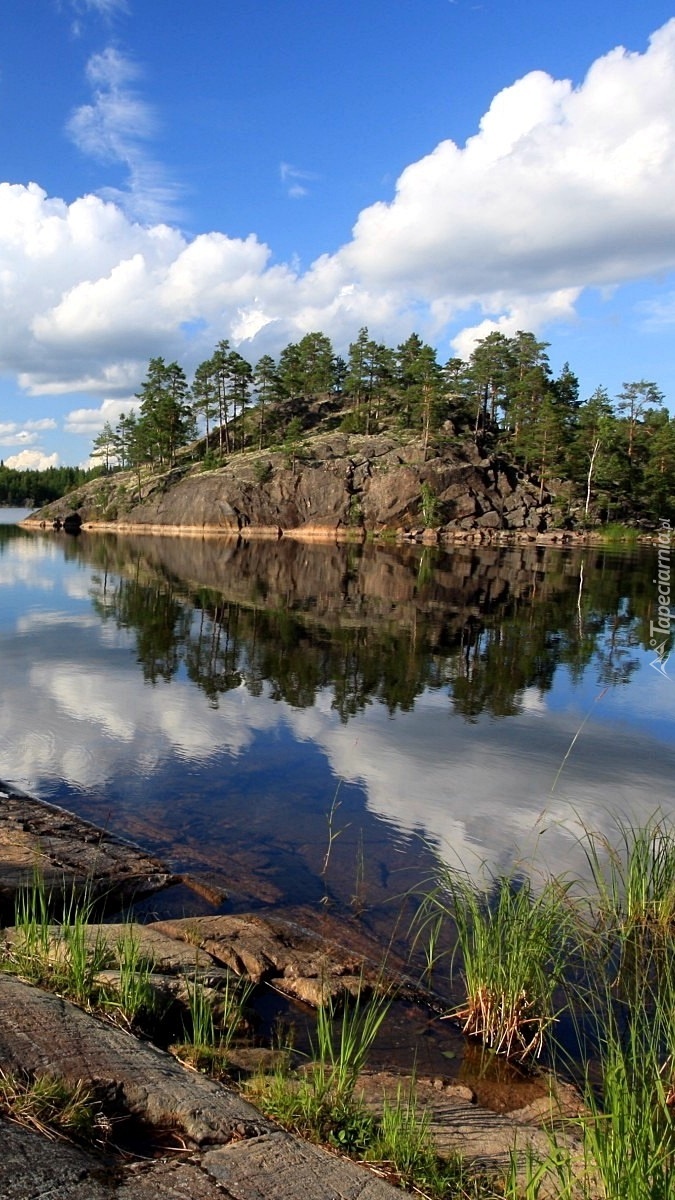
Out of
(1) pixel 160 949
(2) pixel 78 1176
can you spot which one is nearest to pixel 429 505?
(1) pixel 160 949

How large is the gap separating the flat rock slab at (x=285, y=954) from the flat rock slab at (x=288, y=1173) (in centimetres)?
239

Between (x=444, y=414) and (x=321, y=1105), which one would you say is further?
(x=444, y=414)

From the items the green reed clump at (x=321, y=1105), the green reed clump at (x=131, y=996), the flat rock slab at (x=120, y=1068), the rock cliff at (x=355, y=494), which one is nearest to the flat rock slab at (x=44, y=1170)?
the flat rock slab at (x=120, y=1068)

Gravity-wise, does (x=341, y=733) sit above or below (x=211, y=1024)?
below

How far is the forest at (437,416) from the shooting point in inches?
3529

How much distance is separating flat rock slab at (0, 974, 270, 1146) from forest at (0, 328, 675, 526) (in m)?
87.5

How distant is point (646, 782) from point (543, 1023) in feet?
28.0

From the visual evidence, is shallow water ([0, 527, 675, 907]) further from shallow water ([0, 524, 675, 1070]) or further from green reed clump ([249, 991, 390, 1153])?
green reed clump ([249, 991, 390, 1153])

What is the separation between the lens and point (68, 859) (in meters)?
9.28

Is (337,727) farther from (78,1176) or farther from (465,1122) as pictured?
(78,1176)

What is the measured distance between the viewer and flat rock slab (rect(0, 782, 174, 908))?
8.47 metres

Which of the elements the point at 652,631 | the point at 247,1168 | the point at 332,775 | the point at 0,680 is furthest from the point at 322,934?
the point at 652,631

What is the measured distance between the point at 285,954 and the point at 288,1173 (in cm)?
374

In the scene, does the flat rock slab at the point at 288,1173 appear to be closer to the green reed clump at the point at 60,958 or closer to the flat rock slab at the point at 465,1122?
the flat rock slab at the point at 465,1122
